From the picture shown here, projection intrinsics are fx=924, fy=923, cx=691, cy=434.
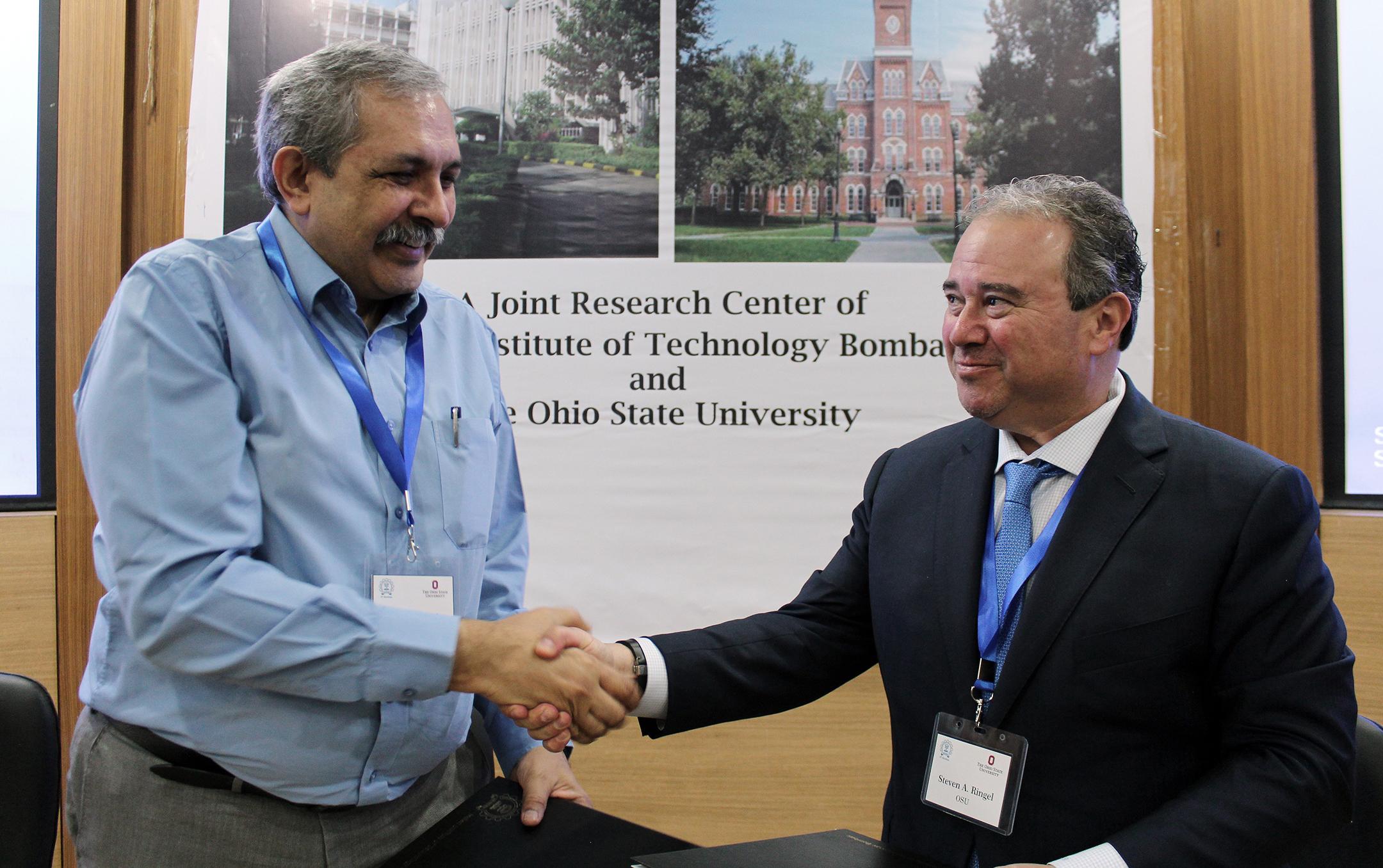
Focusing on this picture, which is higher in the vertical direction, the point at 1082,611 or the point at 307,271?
the point at 307,271

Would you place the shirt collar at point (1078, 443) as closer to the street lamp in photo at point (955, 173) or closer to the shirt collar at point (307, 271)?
the street lamp in photo at point (955, 173)

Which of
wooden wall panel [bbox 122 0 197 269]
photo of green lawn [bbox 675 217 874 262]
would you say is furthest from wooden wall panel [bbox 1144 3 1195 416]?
wooden wall panel [bbox 122 0 197 269]

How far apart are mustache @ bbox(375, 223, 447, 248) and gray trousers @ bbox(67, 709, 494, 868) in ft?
2.64

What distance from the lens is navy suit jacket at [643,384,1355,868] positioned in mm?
1223

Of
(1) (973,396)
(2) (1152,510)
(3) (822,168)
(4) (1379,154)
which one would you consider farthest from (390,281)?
(4) (1379,154)

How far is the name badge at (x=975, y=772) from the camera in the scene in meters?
1.29

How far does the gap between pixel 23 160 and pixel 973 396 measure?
2676 mm

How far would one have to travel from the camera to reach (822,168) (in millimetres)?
2420

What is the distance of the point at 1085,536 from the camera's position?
136 centimetres

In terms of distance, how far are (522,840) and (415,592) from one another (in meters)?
0.39

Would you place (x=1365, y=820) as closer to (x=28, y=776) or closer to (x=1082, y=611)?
(x=1082, y=611)

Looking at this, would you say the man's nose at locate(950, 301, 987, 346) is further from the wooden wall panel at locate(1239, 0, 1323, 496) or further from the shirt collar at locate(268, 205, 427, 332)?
the wooden wall panel at locate(1239, 0, 1323, 496)

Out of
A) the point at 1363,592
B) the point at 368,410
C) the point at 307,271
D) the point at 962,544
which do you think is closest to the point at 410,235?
the point at 307,271

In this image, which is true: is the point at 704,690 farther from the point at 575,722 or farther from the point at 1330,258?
the point at 1330,258
